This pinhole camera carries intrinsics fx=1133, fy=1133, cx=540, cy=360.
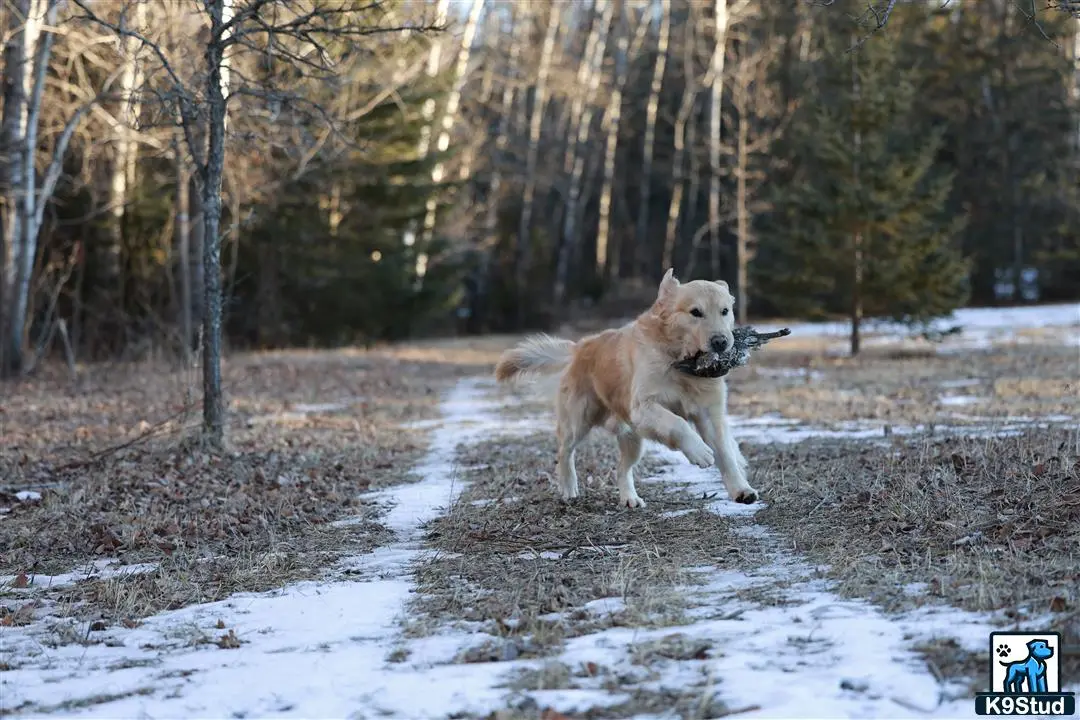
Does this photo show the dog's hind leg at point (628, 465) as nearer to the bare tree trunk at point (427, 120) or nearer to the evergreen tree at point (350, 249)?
the evergreen tree at point (350, 249)

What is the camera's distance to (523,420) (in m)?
13.7

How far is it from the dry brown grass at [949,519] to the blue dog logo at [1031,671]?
0.46 feet

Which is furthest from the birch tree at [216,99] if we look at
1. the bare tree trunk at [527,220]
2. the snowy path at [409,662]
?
the bare tree trunk at [527,220]

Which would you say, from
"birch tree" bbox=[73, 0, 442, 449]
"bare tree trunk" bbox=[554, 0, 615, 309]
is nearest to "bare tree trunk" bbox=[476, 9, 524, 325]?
"bare tree trunk" bbox=[554, 0, 615, 309]

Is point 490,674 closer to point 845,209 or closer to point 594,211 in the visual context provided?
point 845,209

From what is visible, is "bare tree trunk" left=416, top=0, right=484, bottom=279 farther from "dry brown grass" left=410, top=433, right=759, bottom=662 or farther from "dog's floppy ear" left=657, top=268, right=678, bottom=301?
"dry brown grass" left=410, top=433, right=759, bottom=662

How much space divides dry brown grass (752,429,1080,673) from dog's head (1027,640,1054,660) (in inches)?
4.1

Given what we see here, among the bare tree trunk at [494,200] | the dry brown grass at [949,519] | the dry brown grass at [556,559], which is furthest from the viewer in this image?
the bare tree trunk at [494,200]

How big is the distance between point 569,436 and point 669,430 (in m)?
1.34

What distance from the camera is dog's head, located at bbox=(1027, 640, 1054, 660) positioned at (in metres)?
3.86

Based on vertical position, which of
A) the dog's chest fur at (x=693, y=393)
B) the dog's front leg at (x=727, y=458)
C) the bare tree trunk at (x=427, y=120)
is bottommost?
the dog's front leg at (x=727, y=458)

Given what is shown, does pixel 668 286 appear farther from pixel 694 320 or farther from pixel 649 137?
pixel 649 137

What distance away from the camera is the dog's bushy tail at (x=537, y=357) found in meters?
8.52

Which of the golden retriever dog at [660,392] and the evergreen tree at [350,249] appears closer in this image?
the golden retriever dog at [660,392]
